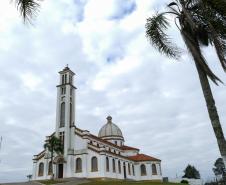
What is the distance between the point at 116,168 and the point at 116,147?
10.6 m

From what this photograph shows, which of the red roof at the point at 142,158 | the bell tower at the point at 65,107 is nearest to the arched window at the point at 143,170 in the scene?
the red roof at the point at 142,158

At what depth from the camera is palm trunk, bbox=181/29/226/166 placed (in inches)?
376

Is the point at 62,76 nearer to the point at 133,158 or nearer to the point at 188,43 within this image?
the point at 133,158

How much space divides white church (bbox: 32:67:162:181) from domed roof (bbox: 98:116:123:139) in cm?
673

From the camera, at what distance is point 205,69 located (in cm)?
1005

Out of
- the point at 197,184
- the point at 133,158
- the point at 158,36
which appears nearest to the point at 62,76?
the point at 133,158

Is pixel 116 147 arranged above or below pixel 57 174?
above

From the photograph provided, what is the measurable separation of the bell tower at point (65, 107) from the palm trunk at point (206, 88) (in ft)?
154

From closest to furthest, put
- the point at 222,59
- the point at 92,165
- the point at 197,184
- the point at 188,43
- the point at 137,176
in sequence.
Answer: the point at 222,59 → the point at 188,43 → the point at 92,165 → the point at 197,184 → the point at 137,176

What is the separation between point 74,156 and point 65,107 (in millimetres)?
9668

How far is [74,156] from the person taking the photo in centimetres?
5438

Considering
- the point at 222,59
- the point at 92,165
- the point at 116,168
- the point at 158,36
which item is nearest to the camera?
the point at 222,59

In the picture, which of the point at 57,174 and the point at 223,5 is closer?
the point at 223,5

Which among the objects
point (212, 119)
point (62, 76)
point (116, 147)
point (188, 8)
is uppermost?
point (62, 76)
